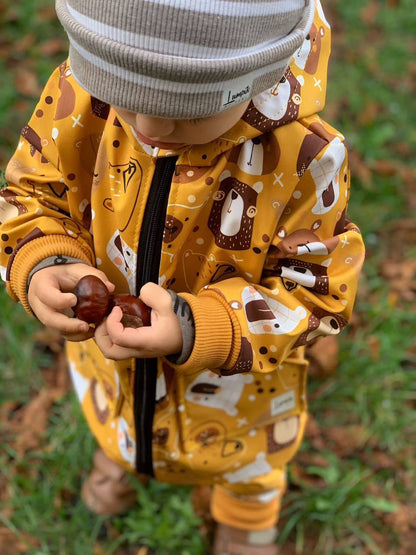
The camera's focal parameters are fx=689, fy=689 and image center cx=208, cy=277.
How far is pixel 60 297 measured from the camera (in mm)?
1374

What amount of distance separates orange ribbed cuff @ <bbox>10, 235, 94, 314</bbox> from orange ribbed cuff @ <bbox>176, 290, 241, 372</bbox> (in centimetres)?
29

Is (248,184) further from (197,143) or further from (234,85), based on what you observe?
(234,85)

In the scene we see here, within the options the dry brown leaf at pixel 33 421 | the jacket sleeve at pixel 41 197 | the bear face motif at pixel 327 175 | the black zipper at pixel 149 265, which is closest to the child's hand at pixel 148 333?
the black zipper at pixel 149 265

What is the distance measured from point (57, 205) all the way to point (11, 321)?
119 cm

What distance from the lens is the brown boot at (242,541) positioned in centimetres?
221

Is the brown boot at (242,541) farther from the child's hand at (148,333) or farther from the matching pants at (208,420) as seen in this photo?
the child's hand at (148,333)

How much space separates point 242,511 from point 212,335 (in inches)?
37.9

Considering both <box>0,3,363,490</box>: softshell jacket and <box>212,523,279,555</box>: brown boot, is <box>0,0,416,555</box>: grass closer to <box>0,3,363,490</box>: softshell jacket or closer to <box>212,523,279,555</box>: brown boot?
<box>212,523,279,555</box>: brown boot

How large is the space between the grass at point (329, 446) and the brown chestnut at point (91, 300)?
1.15 metres

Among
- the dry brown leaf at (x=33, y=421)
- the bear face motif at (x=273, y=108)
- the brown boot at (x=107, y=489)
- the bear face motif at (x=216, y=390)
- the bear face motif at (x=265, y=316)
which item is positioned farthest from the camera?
the dry brown leaf at (x=33, y=421)

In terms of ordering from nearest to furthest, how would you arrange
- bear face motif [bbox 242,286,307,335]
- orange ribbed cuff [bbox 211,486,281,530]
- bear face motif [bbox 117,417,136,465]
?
1. bear face motif [bbox 242,286,307,335]
2. bear face motif [bbox 117,417,136,465]
3. orange ribbed cuff [bbox 211,486,281,530]

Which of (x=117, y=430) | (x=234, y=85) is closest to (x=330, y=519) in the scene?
(x=117, y=430)

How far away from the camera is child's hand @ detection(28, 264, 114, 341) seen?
1.37 metres

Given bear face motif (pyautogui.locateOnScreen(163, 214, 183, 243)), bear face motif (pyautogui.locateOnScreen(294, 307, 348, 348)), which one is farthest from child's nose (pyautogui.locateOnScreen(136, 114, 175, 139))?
bear face motif (pyautogui.locateOnScreen(294, 307, 348, 348))
